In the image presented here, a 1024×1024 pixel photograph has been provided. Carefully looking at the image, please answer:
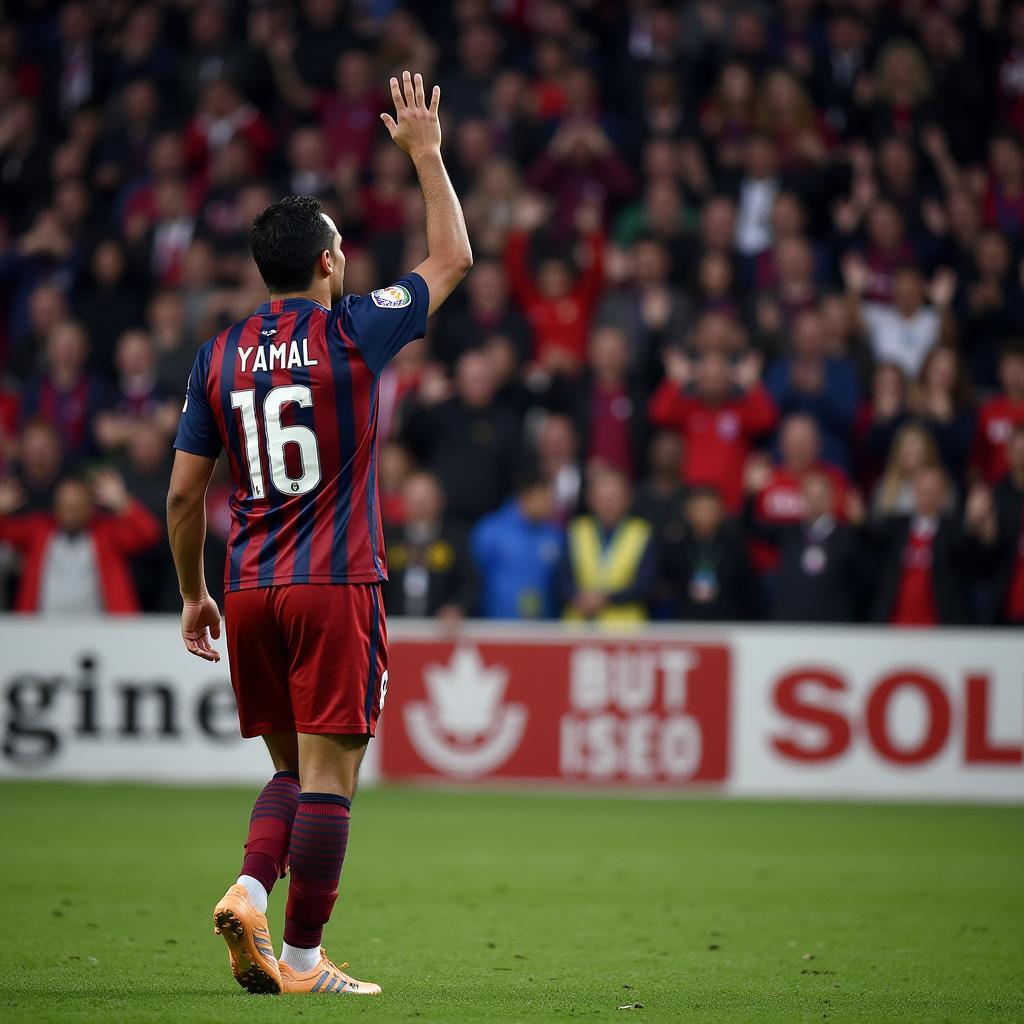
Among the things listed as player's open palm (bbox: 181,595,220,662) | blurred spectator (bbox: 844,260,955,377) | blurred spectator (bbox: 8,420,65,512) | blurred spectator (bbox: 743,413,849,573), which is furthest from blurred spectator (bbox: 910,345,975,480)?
player's open palm (bbox: 181,595,220,662)

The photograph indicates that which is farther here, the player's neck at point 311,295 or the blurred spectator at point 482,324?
the blurred spectator at point 482,324

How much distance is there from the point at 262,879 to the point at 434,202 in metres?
2.00

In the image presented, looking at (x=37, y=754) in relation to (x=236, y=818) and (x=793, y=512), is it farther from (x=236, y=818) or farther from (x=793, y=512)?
(x=793, y=512)

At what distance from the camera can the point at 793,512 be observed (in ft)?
39.8

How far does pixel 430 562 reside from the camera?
1207 centimetres

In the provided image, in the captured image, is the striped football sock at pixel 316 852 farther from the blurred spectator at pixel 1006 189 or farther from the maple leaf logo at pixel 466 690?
the blurred spectator at pixel 1006 189

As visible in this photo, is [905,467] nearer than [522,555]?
Yes

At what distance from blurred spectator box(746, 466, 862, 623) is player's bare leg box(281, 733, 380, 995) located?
7.33 metres

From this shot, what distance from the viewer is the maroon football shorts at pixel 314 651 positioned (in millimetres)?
4812

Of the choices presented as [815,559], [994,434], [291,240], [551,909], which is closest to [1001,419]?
[994,434]

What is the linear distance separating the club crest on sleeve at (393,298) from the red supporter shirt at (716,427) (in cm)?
773

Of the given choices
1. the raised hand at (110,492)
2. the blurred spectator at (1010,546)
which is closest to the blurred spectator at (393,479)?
the raised hand at (110,492)

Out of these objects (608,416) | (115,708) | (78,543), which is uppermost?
(608,416)

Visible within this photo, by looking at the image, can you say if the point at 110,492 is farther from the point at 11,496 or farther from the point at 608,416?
the point at 608,416
